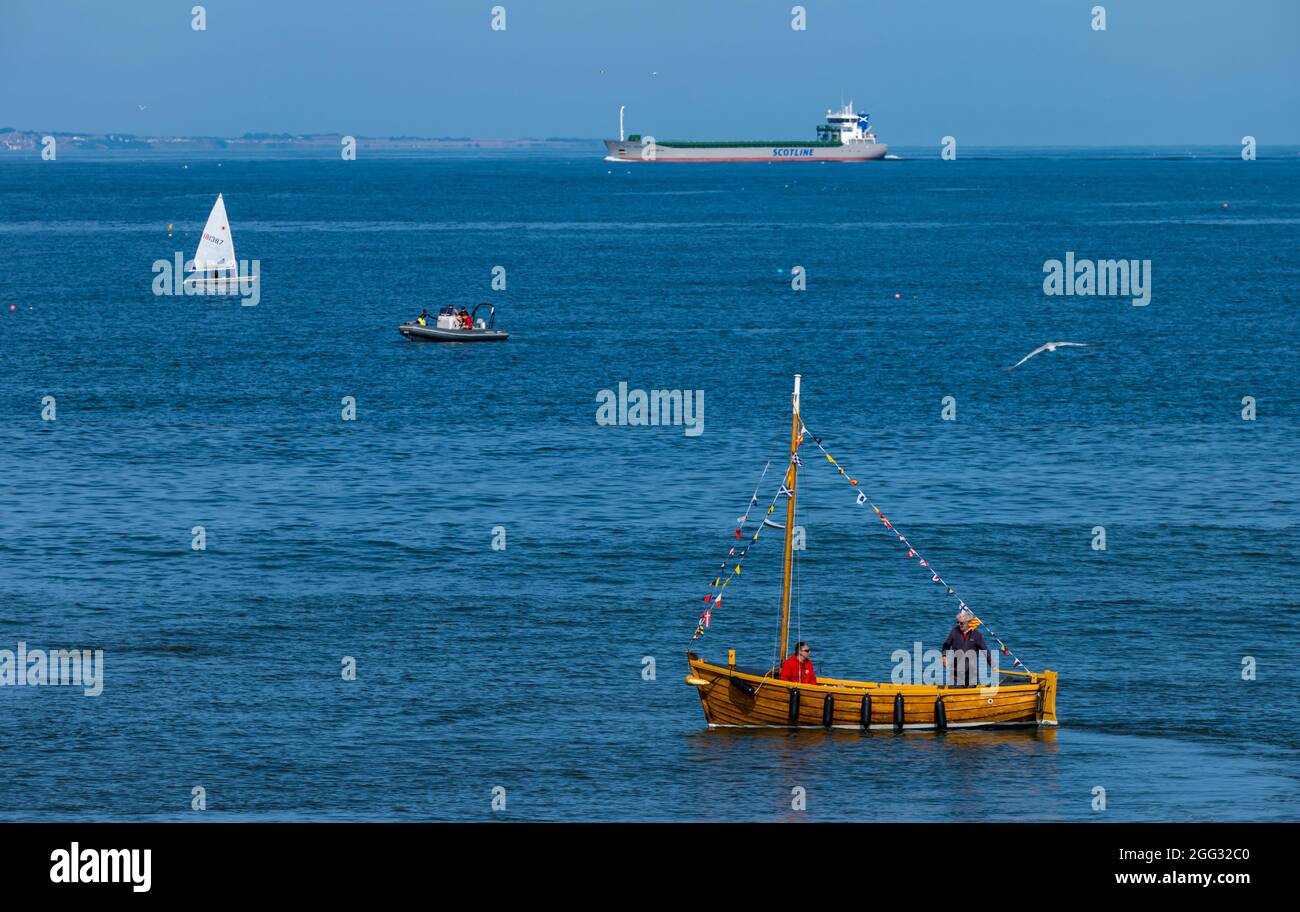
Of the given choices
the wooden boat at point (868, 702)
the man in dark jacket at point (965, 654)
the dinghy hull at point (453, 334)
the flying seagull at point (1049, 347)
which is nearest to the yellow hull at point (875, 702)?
the wooden boat at point (868, 702)

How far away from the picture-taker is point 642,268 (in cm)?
17138

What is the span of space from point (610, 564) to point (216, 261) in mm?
96247

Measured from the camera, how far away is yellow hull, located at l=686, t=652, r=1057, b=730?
3975 cm

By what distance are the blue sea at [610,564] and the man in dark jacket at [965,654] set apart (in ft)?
4.48

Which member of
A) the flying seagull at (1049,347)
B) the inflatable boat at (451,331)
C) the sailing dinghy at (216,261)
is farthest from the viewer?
the sailing dinghy at (216,261)

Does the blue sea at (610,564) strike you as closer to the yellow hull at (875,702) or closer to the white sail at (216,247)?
the yellow hull at (875,702)

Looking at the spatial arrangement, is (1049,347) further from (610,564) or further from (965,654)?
(965,654)

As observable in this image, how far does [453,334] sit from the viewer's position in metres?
113

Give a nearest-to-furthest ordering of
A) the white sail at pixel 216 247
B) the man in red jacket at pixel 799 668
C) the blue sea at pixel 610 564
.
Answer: the blue sea at pixel 610 564 → the man in red jacket at pixel 799 668 → the white sail at pixel 216 247

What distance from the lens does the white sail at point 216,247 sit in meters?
139

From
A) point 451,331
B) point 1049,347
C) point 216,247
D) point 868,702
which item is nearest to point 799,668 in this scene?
point 868,702

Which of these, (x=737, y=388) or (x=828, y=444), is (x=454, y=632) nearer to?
(x=828, y=444)

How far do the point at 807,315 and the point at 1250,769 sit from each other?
95158mm
